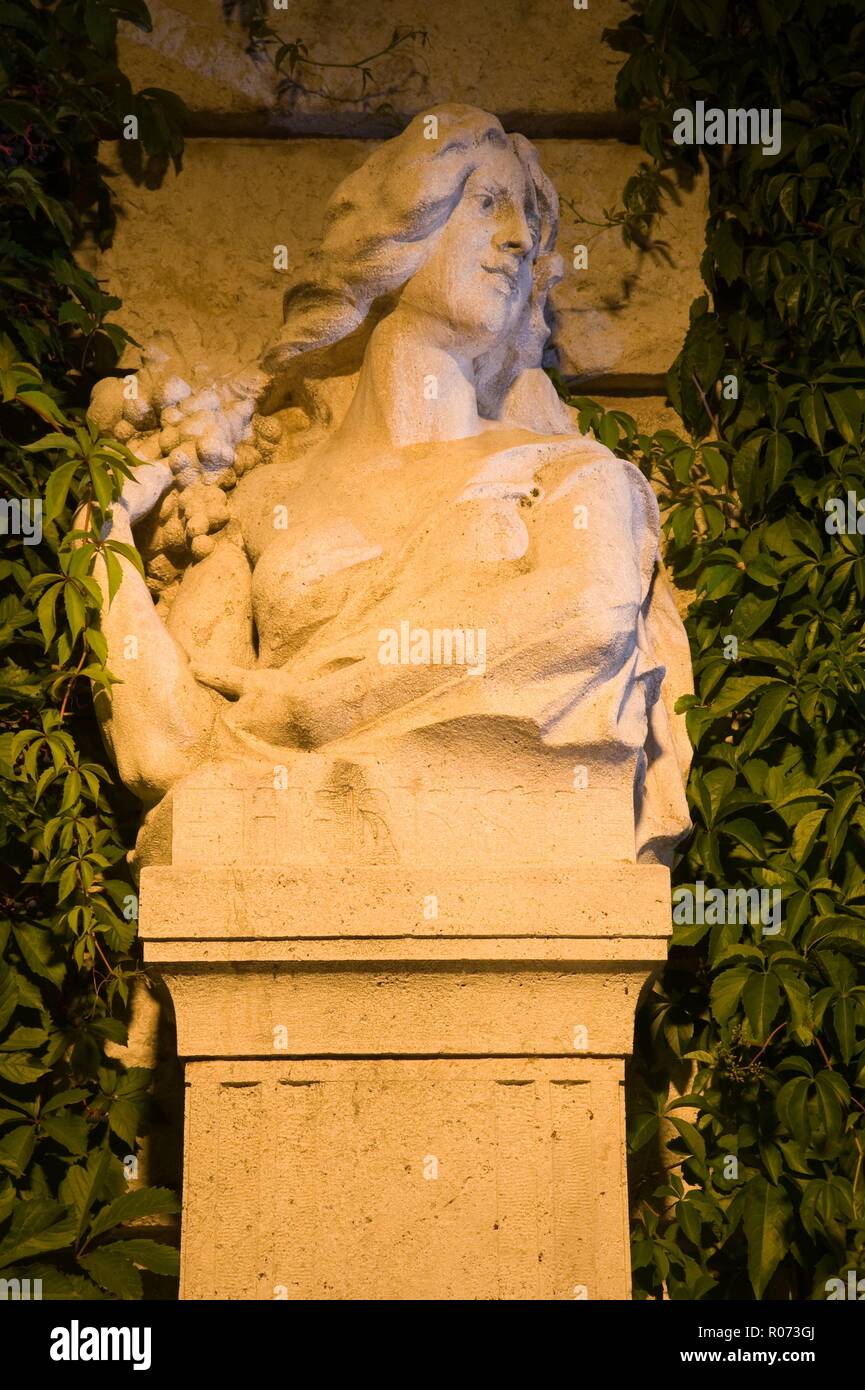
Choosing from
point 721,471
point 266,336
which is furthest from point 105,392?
point 721,471

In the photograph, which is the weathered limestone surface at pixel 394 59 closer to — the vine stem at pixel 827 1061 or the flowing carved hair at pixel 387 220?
the flowing carved hair at pixel 387 220

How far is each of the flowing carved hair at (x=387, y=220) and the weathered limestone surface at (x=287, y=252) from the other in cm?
34

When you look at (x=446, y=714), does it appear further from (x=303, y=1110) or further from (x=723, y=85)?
(x=723, y=85)

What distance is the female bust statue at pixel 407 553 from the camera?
263cm

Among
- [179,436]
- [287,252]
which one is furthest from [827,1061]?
[287,252]

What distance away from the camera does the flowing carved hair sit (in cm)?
A: 297

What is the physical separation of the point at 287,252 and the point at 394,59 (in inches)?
17.1

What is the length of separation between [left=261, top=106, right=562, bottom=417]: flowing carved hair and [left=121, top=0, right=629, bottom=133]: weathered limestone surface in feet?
1.48

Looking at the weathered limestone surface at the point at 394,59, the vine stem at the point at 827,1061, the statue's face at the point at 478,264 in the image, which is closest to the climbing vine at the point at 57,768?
the weathered limestone surface at the point at 394,59

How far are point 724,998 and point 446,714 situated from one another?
2.40 feet

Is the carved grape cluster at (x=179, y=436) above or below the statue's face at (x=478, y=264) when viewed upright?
below

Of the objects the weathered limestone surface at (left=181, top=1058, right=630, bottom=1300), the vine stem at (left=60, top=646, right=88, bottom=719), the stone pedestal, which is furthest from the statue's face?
the weathered limestone surface at (left=181, top=1058, right=630, bottom=1300)

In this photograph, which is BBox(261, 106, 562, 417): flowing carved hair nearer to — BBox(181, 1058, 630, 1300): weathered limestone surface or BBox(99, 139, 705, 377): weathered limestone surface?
BBox(99, 139, 705, 377): weathered limestone surface

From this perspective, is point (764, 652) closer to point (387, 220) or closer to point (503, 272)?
point (503, 272)
